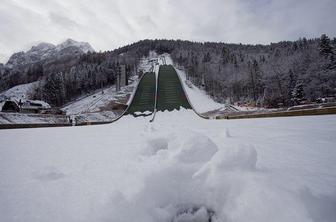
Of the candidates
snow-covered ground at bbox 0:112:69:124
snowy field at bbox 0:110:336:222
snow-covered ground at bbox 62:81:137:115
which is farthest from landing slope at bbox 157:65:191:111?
snowy field at bbox 0:110:336:222

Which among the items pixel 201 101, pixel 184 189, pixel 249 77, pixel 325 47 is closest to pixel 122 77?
pixel 201 101

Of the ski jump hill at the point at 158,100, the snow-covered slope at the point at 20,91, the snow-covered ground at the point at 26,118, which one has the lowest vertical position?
the snow-covered ground at the point at 26,118

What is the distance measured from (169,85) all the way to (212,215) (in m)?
47.4

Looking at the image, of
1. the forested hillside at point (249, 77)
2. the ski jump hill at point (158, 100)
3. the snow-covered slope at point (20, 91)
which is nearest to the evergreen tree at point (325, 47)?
the forested hillside at point (249, 77)

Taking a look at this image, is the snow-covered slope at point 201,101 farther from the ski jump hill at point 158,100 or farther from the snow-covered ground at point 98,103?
the snow-covered ground at point 98,103

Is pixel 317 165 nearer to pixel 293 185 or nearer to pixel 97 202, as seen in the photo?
pixel 293 185

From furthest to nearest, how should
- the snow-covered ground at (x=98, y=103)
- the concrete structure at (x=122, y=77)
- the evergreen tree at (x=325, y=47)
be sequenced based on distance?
the concrete structure at (x=122, y=77)
the snow-covered ground at (x=98, y=103)
the evergreen tree at (x=325, y=47)

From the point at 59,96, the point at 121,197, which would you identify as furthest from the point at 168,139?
the point at 59,96

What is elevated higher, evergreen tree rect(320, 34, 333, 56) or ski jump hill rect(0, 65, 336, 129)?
evergreen tree rect(320, 34, 333, 56)

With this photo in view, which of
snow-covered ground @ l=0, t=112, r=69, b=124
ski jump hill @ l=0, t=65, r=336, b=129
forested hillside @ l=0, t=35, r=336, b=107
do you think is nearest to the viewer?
ski jump hill @ l=0, t=65, r=336, b=129

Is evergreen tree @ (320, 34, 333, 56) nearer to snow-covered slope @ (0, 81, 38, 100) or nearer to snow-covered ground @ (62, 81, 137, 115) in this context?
snow-covered ground @ (62, 81, 137, 115)

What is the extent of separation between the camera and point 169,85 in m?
49.2

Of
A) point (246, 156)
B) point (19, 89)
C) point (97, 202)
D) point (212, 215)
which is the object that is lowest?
point (212, 215)

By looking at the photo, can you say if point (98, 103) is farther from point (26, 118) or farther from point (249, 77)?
point (249, 77)
